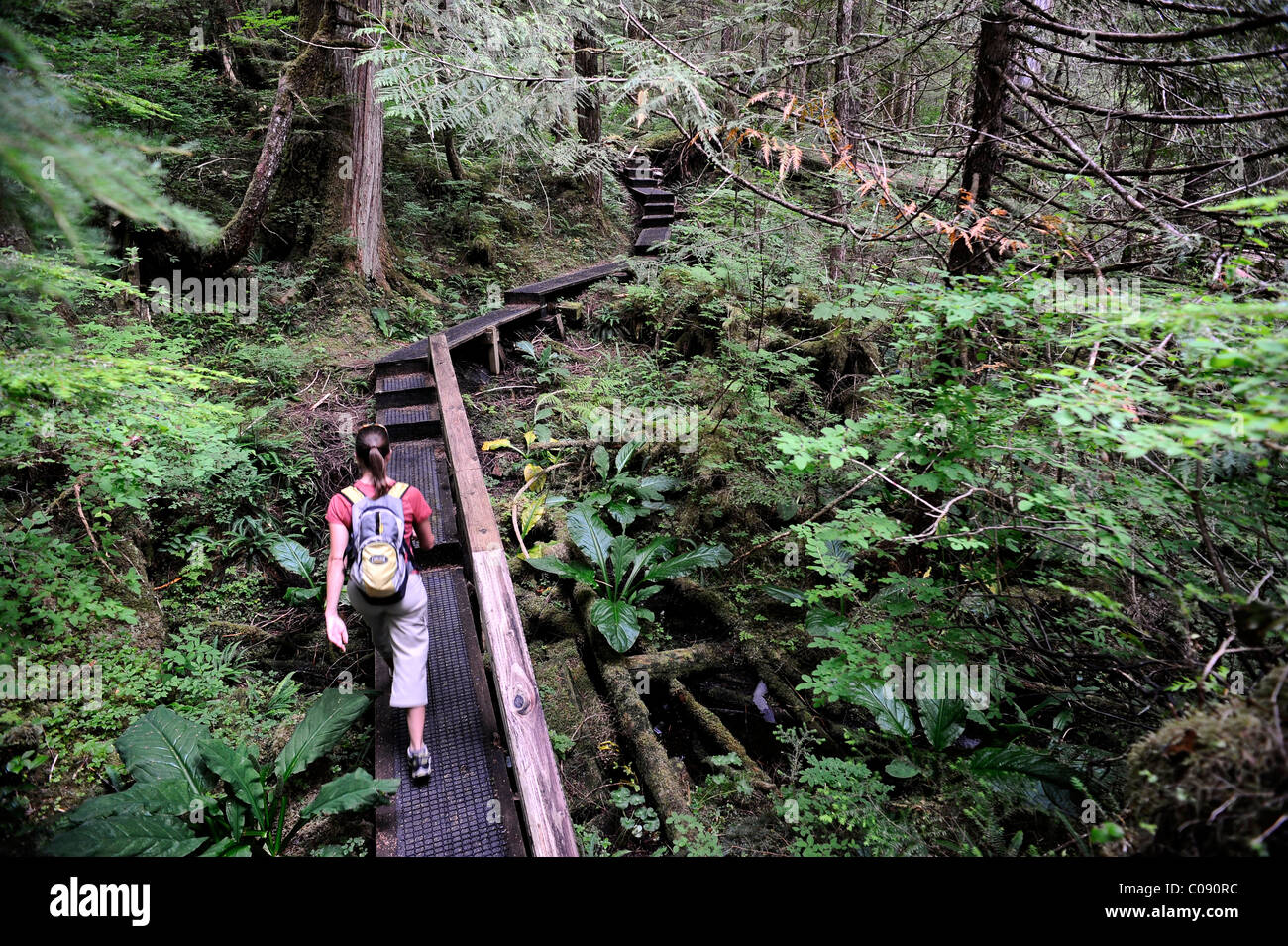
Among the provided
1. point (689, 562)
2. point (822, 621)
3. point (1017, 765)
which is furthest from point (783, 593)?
point (1017, 765)

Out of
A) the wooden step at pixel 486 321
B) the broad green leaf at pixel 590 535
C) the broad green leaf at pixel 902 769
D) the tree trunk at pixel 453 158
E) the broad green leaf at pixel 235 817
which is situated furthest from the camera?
the tree trunk at pixel 453 158

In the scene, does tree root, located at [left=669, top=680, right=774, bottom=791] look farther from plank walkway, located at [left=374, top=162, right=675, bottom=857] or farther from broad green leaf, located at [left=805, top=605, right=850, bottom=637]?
plank walkway, located at [left=374, top=162, right=675, bottom=857]

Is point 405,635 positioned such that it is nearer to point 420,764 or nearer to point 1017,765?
point 420,764

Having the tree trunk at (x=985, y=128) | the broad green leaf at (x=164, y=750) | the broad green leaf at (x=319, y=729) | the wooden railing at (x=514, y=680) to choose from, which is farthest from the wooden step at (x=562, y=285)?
the broad green leaf at (x=164, y=750)

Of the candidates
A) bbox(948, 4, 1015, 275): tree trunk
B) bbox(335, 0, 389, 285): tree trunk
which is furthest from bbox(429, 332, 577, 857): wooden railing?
bbox(335, 0, 389, 285): tree trunk

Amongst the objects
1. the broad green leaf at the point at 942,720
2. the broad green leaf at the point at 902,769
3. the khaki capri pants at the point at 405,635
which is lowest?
the broad green leaf at the point at 902,769

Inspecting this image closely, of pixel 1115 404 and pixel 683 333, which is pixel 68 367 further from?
pixel 683 333

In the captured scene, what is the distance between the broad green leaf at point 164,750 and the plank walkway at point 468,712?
968mm

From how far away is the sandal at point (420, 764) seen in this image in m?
3.39

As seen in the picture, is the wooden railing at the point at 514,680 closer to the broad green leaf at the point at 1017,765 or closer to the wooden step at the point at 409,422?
the wooden step at the point at 409,422

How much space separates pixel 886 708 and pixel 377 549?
334 cm

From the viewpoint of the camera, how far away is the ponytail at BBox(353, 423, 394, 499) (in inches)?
135
